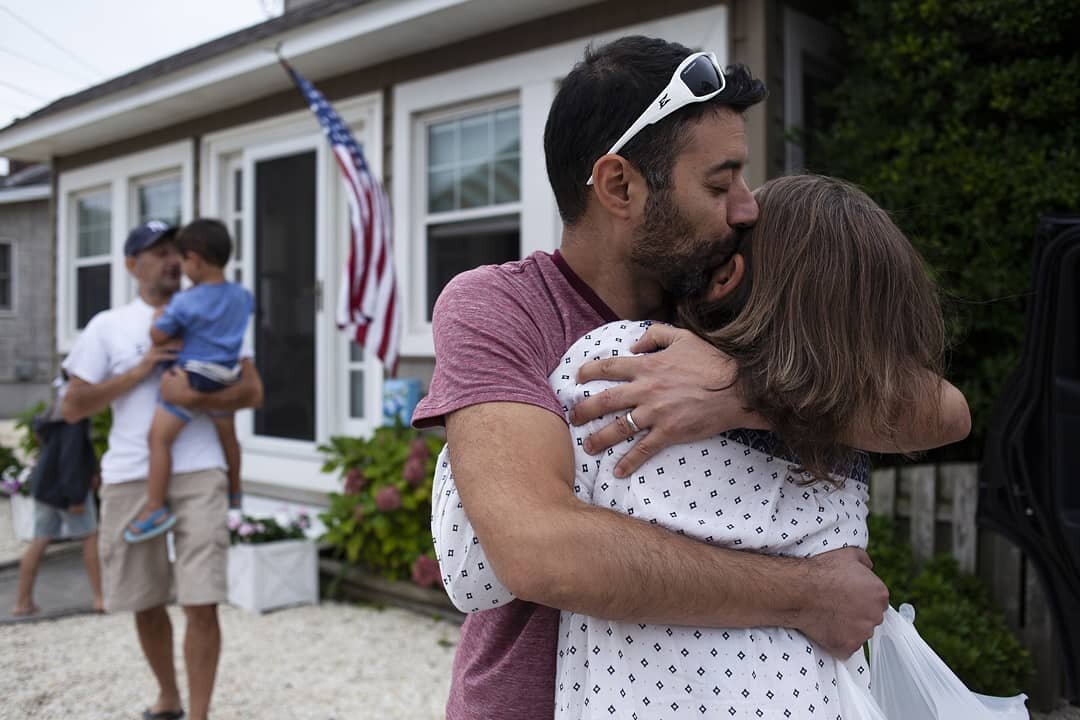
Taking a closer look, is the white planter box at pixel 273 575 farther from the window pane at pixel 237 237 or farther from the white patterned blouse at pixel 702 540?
the white patterned blouse at pixel 702 540

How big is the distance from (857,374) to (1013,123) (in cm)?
371

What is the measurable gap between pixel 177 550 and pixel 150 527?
0.16m

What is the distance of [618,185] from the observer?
1346 mm

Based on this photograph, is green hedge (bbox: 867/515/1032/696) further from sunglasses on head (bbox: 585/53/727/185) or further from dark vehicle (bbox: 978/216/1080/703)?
sunglasses on head (bbox: 585/53/727/185)

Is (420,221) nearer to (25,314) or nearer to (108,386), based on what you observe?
(108,386)

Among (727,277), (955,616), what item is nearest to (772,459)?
(727,277)

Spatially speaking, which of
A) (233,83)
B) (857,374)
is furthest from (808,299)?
(233,83)

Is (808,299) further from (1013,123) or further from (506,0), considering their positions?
(506,0)

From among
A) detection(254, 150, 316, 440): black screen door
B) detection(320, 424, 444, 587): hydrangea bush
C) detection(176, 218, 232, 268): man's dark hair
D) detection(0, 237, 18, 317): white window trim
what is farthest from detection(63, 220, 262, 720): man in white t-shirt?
detection(0, 237, 18, 317): white window trim

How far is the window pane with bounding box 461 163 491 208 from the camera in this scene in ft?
20.2

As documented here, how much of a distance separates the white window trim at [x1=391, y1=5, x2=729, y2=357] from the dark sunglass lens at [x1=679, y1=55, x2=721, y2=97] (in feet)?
11.9

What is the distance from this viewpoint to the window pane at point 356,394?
23.6 feet

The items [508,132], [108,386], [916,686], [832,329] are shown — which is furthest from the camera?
[508,132]

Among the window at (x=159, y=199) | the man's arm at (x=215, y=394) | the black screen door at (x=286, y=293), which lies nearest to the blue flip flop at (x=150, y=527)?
the man's arm at (x=215, y=394)
